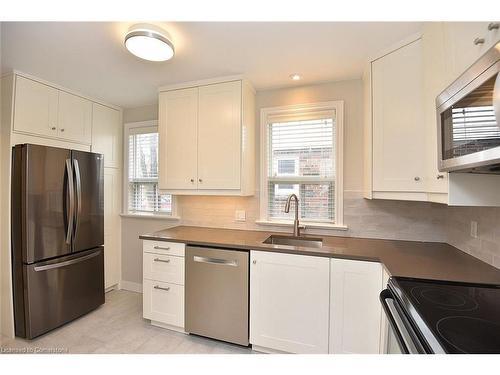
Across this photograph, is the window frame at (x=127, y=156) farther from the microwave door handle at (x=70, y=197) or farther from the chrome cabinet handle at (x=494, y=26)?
the chrome cabinet handle at (x=494, y=26)

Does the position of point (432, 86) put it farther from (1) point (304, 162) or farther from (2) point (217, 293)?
(2) point (217, 293)

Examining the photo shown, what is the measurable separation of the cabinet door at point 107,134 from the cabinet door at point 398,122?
9.55 feet

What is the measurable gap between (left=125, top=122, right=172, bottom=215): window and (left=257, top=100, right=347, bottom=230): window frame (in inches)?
48.6

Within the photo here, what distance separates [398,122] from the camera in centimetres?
159

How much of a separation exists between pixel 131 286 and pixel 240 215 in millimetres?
1812

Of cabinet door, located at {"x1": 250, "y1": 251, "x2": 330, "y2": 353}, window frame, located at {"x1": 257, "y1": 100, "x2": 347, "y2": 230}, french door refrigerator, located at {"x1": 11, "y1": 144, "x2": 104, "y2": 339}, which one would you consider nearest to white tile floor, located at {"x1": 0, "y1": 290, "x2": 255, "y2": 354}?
french door refrigerator, located at {"x1": 11, "y1": 144, "x2": 104, "y2": 339}

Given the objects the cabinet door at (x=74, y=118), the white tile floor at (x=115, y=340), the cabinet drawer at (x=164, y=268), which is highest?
the cabinet door at (x=74, y=118)

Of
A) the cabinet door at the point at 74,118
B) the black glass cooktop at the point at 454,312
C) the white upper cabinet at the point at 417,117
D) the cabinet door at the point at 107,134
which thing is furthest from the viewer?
the cabinet door at the point at 107,134

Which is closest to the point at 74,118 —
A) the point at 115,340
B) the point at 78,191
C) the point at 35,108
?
the point at 35,108

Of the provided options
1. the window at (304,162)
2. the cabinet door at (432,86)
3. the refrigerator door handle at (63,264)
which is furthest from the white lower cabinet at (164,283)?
the cabinet door at (432,86)

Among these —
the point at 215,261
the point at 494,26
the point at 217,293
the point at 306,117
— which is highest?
the point at 306,117

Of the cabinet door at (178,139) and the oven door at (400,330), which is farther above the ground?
the cabinet door at (178,139)

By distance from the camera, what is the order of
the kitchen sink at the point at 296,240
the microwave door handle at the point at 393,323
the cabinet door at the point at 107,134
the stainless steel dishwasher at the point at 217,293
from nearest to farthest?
the microwave door handle at the point at 393,323, the stainless steel dishwasher at the point at 217,293, the kitchen sink at the point at 296,240, the cabinet door at the point at 107,134

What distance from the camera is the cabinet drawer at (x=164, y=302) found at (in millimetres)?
2025
